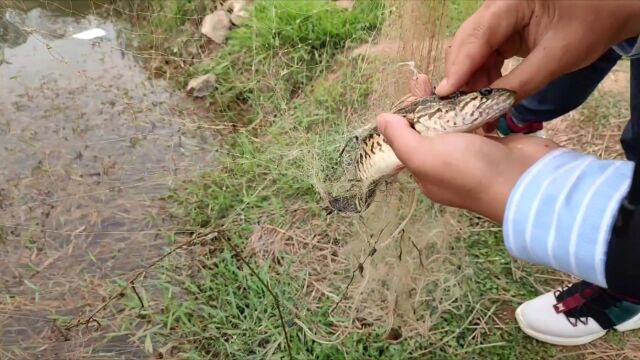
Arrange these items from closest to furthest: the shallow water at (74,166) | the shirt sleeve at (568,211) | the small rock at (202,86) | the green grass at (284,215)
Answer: the shirt sleeve at (568,211), the green grass at (284,215), the shallow water at (74,166), the small rock at (202,86)

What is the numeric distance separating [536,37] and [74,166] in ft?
9.30

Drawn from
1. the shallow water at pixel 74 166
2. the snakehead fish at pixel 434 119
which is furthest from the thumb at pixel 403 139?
the shallow water at pixel 74 166

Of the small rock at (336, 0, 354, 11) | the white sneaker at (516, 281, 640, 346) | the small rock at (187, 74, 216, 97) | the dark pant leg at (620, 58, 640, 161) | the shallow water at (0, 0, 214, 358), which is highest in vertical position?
the dark pant leg at (620, 58, 640, 161)

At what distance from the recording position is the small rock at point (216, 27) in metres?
4.75

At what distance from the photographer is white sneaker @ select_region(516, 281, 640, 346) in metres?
2.42

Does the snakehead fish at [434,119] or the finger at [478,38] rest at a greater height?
the finger at [478,38]

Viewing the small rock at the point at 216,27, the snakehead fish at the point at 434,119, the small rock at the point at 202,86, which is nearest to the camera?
the snakehead fish at the point at 434,119

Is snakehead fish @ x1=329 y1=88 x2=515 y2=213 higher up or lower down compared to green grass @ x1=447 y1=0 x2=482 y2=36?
higher up

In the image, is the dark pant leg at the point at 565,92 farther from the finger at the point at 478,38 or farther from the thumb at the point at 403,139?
the thumb at the point at 403,139

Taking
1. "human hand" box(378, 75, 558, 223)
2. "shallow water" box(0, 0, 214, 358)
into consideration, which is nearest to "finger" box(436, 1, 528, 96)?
"human hand" box(378, 75, 558, 223)

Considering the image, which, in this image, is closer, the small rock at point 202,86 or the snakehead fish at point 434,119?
the snakehead fish at point 434,119

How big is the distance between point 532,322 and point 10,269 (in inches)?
101

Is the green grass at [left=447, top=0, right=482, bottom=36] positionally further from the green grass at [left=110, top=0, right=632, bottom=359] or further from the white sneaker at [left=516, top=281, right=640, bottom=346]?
the white sneaker at [left=516, top=281, right=640, bottom=346]

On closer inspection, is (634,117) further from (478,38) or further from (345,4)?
(345,4)
